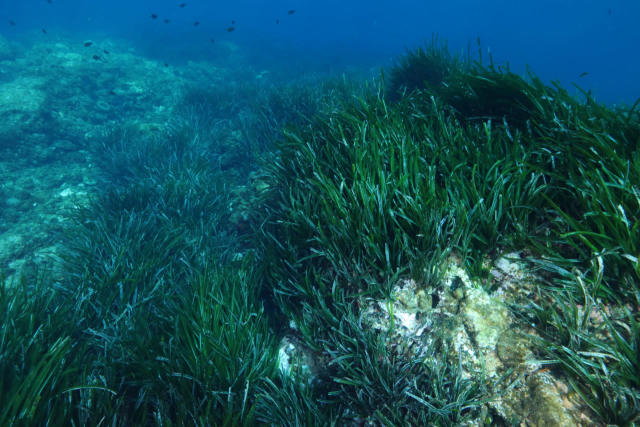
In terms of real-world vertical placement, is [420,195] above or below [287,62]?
below

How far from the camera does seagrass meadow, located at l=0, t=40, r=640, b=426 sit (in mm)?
2072

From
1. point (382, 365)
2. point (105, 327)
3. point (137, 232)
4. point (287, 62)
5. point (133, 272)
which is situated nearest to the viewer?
point (382, 365)

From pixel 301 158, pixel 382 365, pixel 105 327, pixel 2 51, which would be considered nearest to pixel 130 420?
pixel 105 327

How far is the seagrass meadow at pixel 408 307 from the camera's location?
2.07 m

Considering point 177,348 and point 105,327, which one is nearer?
point 177,348

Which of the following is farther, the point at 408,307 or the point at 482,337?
the point at 408,307

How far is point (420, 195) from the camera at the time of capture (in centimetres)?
280

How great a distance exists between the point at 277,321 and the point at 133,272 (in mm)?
2236

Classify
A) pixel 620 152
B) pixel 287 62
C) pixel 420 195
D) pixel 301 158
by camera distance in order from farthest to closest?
pixel 287 62, pixel 301 158, pixel 420 195, pixel 620 152

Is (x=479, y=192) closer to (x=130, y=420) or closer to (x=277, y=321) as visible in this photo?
(x=277, y=321)

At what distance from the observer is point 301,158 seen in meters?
4.55

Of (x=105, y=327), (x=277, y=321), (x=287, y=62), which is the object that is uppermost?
(x=287, y=62)

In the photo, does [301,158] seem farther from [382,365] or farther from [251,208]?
[382,365]

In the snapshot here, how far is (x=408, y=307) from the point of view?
2725mm
